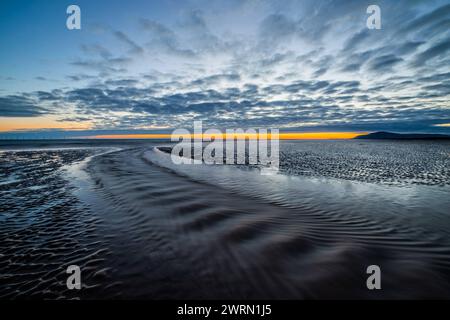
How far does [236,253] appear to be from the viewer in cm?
496

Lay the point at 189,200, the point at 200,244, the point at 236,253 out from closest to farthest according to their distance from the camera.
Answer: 1. the point at 236,253
2. the point at 200,244
3. the point at 189,200

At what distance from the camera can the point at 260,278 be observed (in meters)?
4.03

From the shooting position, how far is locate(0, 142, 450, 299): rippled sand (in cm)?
379

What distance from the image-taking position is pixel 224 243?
5.45 m

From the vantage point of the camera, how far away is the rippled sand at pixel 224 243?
3.79 meters
